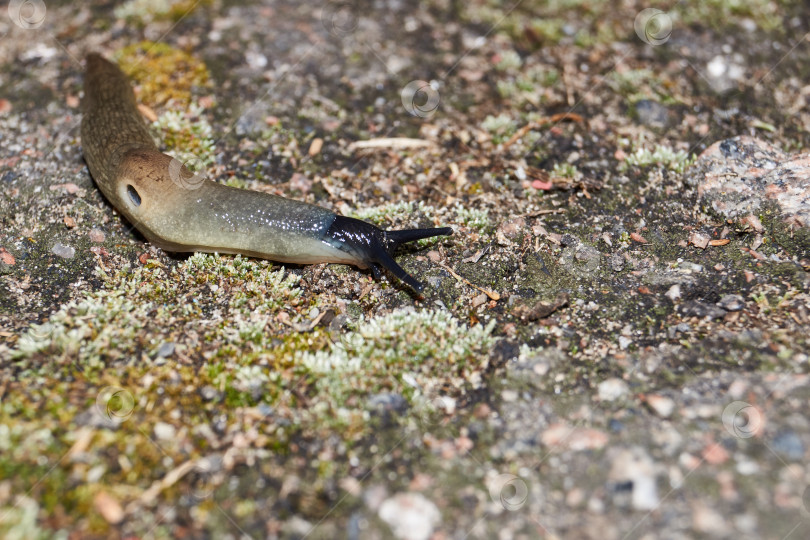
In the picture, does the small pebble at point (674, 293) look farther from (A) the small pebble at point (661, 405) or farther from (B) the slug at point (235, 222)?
(B) the slug at point (235, 222)

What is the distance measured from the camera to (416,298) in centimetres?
501

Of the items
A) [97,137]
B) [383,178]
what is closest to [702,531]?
[383,178]

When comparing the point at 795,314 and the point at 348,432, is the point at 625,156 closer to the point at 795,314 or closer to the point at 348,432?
the point at 795,314

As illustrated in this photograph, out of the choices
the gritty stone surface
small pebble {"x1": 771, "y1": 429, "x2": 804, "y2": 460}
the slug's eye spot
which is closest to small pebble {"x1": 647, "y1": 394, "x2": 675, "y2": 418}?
small pebble {"x1": 771, "y1": 429, "x2": 804, "y2": 460}

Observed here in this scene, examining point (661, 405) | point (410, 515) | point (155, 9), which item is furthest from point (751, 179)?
point (155, 9)

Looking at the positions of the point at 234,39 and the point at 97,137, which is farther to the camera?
the point at 234,39

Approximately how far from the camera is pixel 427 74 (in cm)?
699

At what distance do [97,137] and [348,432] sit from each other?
12.5ft

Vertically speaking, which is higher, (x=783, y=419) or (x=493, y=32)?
(x=493, y=32)

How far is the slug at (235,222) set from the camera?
16.6 ft

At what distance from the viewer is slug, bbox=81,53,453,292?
5.07m

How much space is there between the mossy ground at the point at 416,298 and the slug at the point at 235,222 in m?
0.21

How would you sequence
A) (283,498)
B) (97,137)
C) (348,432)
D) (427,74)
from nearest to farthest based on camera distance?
1. (283,498)
2. (348,432)
3. (97,137)
4. (427,74)

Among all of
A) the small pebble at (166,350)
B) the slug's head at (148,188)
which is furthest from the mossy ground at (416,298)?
the slug's head at (148,188)
